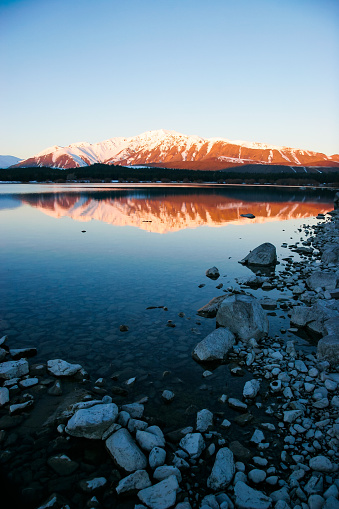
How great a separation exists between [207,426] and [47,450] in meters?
2.90

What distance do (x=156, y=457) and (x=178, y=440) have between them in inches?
26.8

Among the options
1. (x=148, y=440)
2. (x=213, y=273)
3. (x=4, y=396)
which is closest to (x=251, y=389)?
(x=148, y=440)

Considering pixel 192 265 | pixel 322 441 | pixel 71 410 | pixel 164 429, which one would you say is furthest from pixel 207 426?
pixel 192 265

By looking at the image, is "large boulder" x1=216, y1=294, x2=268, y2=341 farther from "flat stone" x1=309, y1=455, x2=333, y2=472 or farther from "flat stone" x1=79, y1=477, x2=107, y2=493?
"flat stone" x1=79, y1=477, x2=107, y2=493

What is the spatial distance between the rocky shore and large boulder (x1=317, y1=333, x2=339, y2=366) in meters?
0.02

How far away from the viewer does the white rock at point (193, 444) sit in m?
5.59

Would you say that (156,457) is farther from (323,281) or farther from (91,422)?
(323,281)

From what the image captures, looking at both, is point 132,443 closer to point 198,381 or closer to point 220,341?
point 198,381

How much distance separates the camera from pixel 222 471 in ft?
16.9

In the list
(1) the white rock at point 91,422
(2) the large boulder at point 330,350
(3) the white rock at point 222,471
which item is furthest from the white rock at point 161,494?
(2) the large boulder at point 330,350

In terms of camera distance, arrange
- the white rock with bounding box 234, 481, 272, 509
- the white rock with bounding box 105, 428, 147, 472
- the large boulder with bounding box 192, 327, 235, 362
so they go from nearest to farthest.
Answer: the white rock with bounding box 234, 481, 272, 509 < the white rock with bounding box 105, 428, 147, 472 < the large boulder with bounding box 192, 327, 235, 362

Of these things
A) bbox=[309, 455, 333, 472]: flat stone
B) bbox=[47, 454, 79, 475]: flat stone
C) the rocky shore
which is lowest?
bbox=[47, 454, 79, 475]: flat stone

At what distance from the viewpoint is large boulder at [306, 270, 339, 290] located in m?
13.3

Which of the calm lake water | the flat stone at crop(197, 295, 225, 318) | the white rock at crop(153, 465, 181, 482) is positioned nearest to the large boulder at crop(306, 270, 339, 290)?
the calm lake water
